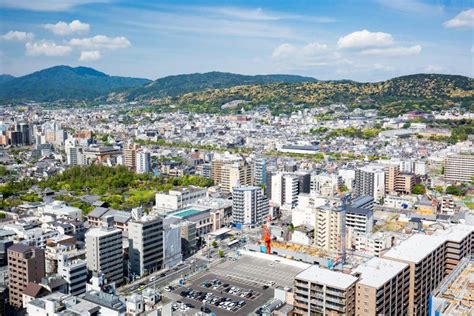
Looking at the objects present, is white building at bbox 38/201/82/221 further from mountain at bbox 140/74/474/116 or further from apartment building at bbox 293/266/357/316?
mountain at bbox 140/74/474/116

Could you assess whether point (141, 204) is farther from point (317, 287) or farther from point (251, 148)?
point (251, 148)

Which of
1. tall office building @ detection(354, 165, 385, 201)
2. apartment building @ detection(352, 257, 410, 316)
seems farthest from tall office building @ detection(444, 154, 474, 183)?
apartment building @ detection(352, 257, 410, 316)

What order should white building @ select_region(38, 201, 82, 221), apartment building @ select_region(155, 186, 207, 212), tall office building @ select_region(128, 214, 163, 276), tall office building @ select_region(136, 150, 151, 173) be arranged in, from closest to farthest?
tall office building @ select_region(128, 214, 163, 276) < white building @ select_region(38, 201, 82, 221) < apartment building @ select_region(155, 186, 207, 212) < tall office building @ select_region(136, 150, 151, 173)

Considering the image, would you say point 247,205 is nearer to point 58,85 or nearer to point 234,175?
point 234,175

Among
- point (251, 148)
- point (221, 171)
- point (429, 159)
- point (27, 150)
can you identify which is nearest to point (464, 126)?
point (429, 159)

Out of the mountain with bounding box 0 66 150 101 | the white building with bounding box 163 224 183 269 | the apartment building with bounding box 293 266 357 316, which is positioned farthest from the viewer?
the mountain with bounding box 0 66 150 101
